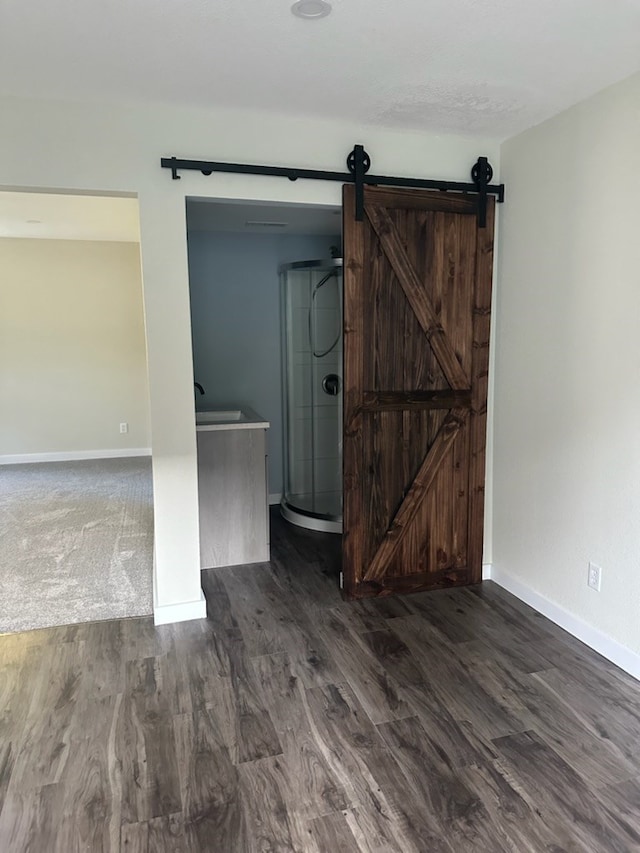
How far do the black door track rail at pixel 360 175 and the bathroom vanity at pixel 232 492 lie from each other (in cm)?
150

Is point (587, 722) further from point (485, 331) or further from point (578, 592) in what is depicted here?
point (485, 331)

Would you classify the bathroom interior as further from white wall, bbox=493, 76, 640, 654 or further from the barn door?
white wall, bbox=493, 76, 640, 654

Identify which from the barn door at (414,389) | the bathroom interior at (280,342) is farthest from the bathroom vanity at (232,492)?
the barn door at (414,389)

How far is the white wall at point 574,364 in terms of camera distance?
242 cm

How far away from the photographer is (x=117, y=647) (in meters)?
2.73

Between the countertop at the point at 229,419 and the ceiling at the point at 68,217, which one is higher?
the ceiling at the point at 68,217

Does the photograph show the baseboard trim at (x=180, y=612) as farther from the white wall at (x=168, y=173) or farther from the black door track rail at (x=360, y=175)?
the black door track rail at (x=360, y=175)

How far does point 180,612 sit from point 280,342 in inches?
104

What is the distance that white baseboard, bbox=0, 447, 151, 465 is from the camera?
6.71 m

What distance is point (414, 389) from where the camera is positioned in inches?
125

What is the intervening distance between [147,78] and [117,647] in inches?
97.9

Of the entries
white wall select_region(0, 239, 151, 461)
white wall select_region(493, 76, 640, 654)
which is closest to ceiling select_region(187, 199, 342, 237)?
white wall select_region(493, 76, 640, 654)

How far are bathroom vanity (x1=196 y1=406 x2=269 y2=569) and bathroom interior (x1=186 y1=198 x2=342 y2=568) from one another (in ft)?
0.98

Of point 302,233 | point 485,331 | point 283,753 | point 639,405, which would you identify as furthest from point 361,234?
point 283,753
